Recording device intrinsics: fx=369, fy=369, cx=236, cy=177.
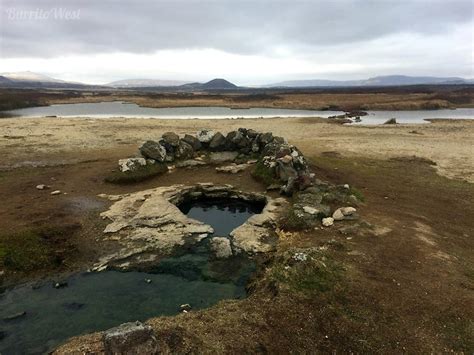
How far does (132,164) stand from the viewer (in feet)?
73.8

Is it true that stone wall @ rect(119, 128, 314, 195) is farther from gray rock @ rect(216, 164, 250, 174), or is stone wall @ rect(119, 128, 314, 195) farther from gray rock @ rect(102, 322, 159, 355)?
gray rock @ rect(102, 322, 159, 355)

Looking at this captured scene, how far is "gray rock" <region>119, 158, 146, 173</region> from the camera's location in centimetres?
2222

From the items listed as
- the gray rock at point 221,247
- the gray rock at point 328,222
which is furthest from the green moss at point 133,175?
the gray rock at point 328,222

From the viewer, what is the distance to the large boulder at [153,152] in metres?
24.0

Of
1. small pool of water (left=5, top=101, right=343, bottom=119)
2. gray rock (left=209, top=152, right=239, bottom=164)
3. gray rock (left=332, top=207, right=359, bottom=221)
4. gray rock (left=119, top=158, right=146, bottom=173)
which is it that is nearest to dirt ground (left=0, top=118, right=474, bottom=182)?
gray rock (left=119, top=158, right=146, bottom=173)

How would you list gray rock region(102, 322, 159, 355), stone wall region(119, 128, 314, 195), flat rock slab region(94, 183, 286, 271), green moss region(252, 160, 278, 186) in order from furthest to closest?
green moss region(252, 160, 278, 186), stone wall region(119, 128, 314, 195), flat rock slab region(94, 183, 286, 271), gray rock region(102, 322, 159, 355)

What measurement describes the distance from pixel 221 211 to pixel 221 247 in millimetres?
5319

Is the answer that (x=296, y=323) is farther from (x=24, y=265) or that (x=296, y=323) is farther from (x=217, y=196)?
(x=217, y=196)

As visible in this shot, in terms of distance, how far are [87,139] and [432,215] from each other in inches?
1240

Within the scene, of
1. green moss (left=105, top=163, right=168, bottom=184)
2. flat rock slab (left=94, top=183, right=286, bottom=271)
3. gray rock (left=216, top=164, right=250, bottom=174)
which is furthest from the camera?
gray rock (left=216, top=164, right=250, bottom=174)

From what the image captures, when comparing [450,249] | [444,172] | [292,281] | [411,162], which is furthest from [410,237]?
[411,162]

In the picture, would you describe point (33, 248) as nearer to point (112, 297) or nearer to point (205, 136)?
point (112, 297)

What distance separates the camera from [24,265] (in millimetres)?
12938

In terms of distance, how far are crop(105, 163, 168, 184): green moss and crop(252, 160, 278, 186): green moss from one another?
612 cm
